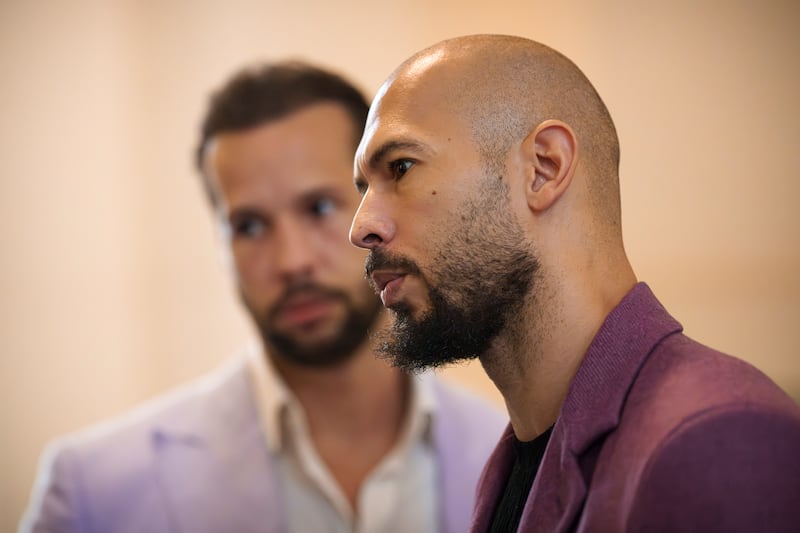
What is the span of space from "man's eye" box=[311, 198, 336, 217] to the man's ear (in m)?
1.07

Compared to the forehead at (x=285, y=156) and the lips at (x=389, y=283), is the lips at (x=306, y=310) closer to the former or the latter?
the forehead at (x=285, y=156)

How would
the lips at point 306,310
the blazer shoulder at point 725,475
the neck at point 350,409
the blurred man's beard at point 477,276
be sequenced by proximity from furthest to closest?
the neck at point 350,409, the lips at point 306,310, the blurred man's beard at point 477,276, the blazer shoulder at point 725,475

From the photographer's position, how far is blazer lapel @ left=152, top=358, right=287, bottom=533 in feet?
6.87

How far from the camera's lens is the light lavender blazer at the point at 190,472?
2.11 m

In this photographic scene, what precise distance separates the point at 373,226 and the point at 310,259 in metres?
0.97

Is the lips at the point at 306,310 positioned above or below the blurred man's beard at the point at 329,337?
above

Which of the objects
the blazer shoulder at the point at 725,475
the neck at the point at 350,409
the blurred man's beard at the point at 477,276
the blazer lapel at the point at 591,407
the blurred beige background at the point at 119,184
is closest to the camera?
the blazer shoulder at the point at 725,475

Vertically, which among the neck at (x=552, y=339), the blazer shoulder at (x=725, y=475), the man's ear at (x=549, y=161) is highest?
the man's ear at (x=549, y=161)

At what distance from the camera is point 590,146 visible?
3.69ft

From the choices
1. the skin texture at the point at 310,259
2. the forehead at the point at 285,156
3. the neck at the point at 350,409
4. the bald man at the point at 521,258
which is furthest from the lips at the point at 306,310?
the bald man at the point at 521,258

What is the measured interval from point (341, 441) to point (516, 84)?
132 centimetres

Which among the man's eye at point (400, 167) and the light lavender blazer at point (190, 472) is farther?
the light lavender blazer at point (190, 472)

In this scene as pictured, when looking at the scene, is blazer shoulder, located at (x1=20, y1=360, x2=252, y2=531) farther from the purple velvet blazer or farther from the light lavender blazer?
the purple velvet blazer

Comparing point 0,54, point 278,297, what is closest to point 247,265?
point 278,297
